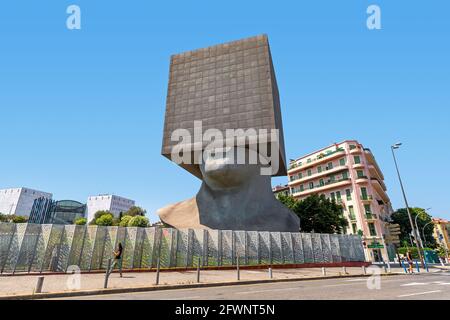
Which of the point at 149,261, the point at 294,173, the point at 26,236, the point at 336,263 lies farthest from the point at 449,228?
the point at 26,236

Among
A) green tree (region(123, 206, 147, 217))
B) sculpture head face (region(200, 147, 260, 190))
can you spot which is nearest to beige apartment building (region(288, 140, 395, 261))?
sculpture head face (region(200, 147, 260, 190))

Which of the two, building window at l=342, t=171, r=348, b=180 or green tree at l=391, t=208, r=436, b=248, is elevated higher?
building window at l=342, t=171, r=348, b=180

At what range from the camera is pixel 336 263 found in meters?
24.5

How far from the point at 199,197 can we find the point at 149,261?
1451 cm

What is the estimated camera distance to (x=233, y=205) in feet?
98.2

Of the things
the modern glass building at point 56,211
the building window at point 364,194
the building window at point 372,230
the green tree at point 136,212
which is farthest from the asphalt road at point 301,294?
the modern glass building at point 56,211

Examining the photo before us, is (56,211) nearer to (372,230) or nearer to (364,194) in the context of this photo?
(364,194)

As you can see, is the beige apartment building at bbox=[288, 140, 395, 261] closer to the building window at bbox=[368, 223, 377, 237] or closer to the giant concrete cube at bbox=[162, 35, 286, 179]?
the building window at bbox=[368, 223, 377, 237]

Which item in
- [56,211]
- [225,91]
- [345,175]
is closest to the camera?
[225,91]

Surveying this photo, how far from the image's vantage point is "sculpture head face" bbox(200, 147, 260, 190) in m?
29.3

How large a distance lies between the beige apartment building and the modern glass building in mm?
129784

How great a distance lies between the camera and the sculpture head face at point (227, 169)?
29.3 meters

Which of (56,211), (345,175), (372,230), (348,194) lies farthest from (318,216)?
(56,211)

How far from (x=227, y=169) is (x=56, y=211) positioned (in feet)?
490
